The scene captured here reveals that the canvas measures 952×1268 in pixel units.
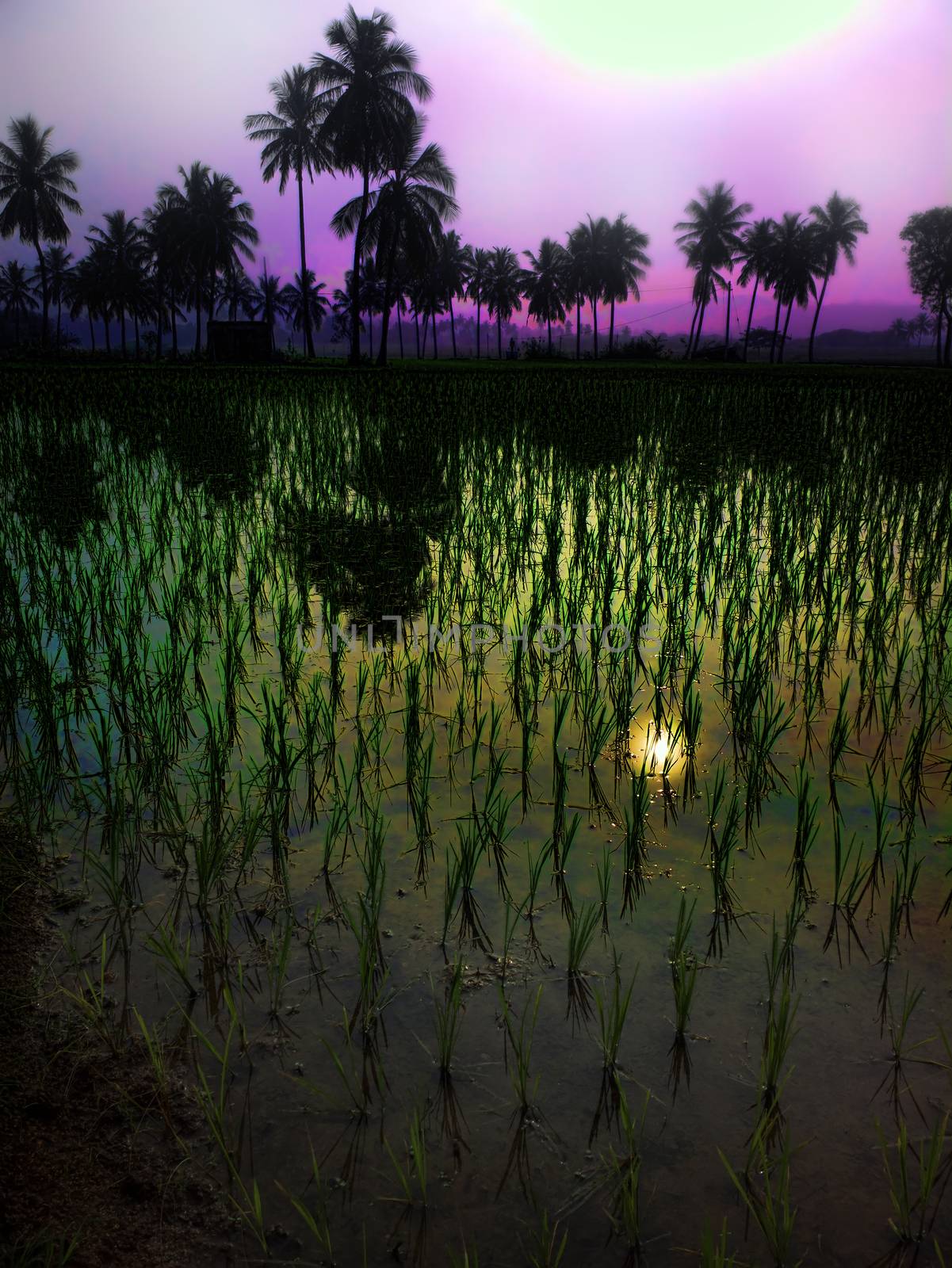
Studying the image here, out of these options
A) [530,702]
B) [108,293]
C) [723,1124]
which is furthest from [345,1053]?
[108,293]

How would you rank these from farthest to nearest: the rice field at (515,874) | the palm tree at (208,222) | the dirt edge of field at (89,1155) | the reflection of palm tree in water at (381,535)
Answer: the palm tree at (208,222)
the reflection of palm tree in water at (381,535)
the rice field at (515,874)
the dirt edge of field at (89,1155)

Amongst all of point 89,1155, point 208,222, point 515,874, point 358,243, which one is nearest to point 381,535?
point 515,874

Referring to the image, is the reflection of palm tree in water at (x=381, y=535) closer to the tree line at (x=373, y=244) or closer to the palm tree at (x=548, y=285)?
the tree line at (x=373, y=244)

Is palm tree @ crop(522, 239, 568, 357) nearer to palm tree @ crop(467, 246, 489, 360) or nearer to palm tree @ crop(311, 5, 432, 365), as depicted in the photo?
palm tree @ crop(467, 246, 489, 360)

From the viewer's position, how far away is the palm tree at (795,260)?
6278cm

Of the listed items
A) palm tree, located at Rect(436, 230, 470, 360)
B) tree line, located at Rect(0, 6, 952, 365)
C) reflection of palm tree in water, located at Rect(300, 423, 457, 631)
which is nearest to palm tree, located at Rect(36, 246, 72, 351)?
tree line, located at Rect(0, 6, 952, 365)

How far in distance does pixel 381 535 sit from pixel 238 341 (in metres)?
31.5

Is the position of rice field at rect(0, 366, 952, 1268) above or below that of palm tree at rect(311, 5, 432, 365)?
below

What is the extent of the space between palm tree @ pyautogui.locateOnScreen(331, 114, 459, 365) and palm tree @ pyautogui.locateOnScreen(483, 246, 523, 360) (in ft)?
153

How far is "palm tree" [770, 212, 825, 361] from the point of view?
62781 millimetres

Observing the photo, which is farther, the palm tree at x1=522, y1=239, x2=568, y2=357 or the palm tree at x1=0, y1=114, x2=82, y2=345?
the palm tree at x1=522, y1=239, x2=568, y2=357

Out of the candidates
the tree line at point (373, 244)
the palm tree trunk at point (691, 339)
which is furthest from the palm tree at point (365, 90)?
the palm tree trunk at point (691, 339)

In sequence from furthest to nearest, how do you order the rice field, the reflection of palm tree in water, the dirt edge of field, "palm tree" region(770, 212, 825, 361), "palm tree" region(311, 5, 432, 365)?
1. "palm tree" region(770, 212, 825, 361)
2. "palm tree" region(311, 5, 432, 365)
3. the reflection of palm tree in water
4. the rice field
5. the dirt edge of field

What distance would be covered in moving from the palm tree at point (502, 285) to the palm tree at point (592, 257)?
11219 millimetres
